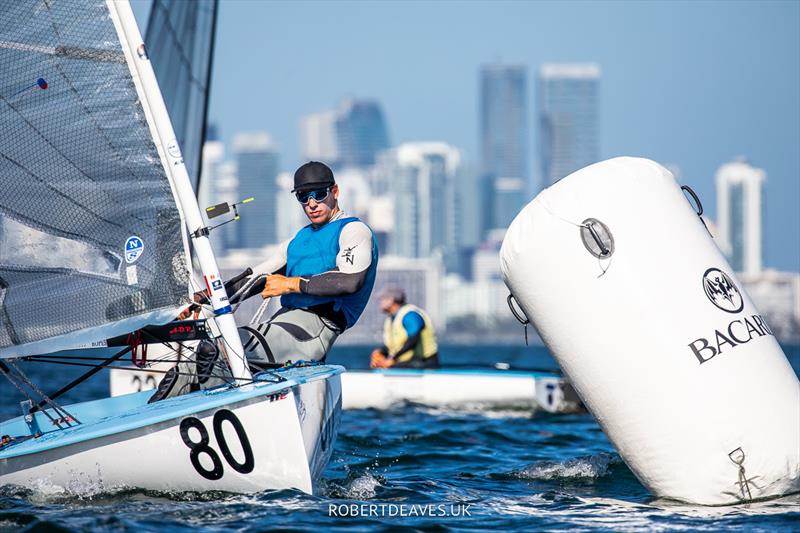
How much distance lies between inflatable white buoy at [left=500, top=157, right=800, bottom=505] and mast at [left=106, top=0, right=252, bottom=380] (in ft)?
3.78

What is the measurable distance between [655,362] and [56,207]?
249 cm

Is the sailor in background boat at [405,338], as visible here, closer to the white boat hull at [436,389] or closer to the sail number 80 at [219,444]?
the white boat hull at [436,389]

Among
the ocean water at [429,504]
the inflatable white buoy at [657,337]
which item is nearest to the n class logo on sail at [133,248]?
the ocean water at [429,504]

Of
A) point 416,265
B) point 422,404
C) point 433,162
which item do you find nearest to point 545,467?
point 422,404

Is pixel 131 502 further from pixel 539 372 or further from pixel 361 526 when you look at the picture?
pixel 539 372

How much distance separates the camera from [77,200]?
4.96 meters

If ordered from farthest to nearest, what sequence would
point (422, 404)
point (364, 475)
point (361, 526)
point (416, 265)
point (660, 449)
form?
point (416, 265), point (422, 404), point (364, 475), point (660, 449), point (361, 526)

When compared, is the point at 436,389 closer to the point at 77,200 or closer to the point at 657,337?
the point at 77,200

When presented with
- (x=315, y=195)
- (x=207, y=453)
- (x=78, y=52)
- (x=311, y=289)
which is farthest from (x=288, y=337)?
(x=78, y=52)

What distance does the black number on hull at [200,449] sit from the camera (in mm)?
4531

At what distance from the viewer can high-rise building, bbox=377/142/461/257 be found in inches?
7347

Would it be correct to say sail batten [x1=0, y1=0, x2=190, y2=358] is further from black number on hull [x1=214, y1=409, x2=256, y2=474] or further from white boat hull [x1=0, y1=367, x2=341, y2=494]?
black number on hull [x1=214, y1=409, x2=256, y2=474]

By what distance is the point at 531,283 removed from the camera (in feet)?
15.5

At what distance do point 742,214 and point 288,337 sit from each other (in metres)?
160
